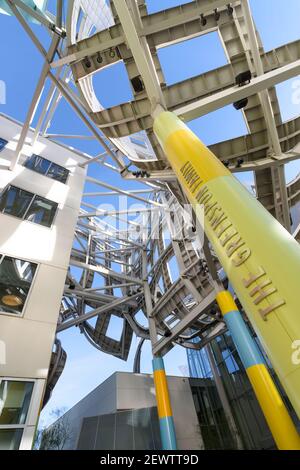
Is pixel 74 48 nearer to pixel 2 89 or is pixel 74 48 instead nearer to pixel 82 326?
pixel 2 89

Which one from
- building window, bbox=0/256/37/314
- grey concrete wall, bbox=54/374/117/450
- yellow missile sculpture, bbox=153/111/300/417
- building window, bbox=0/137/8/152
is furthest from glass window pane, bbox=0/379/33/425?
building window, bbox=0/137/8/152

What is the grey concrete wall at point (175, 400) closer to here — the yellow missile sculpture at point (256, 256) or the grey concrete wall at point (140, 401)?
the grey concrete wall at point (140, 401)

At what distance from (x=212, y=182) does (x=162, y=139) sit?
2364 mm

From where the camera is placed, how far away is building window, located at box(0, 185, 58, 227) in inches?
452

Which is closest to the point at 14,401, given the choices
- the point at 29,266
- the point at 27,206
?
the point at 29,266

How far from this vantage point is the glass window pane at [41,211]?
1178 cm

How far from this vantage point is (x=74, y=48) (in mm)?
8586

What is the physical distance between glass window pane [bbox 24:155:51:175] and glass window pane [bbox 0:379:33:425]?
436 inches

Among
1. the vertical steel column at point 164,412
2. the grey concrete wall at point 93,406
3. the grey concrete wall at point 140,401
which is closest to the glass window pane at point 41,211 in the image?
the vertical steel column at point 164,412

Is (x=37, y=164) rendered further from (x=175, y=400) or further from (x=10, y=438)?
(x=175, y=400)

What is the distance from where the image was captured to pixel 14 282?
9.09 meters

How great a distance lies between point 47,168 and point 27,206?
4125 millimetres
